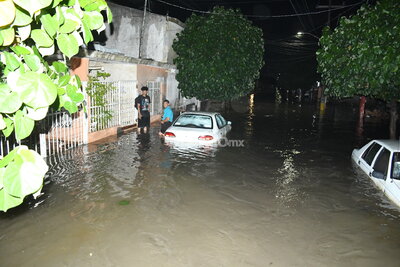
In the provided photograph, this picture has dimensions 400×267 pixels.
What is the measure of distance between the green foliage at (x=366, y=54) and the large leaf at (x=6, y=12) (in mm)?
7905

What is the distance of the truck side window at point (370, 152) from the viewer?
753 cm

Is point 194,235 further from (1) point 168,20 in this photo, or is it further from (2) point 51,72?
(1) point 168,20

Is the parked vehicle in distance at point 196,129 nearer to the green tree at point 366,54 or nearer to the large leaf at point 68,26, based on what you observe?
the green tree at point 366,54

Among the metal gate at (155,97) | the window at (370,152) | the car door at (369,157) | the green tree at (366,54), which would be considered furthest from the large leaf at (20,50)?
the metal gate at (155,97)

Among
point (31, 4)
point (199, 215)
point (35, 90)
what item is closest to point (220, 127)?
point (199, 215)

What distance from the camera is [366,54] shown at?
7.94 metres

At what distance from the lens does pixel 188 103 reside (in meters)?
25.3

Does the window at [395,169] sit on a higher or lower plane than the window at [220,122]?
lower

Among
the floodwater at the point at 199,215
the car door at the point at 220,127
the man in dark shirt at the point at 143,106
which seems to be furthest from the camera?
the man in dark shirt at the point at 143,106

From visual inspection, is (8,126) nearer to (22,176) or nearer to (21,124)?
(21,124)

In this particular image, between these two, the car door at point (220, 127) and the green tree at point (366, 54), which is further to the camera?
the car door at point (220, 127)

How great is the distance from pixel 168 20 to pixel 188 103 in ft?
24.9

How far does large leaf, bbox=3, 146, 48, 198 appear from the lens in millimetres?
1672

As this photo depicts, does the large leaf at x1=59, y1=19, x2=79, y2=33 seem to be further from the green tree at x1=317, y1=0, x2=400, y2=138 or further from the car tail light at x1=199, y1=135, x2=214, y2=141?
the car tail light at x1=199, y1=135, x2=214, y2=141
